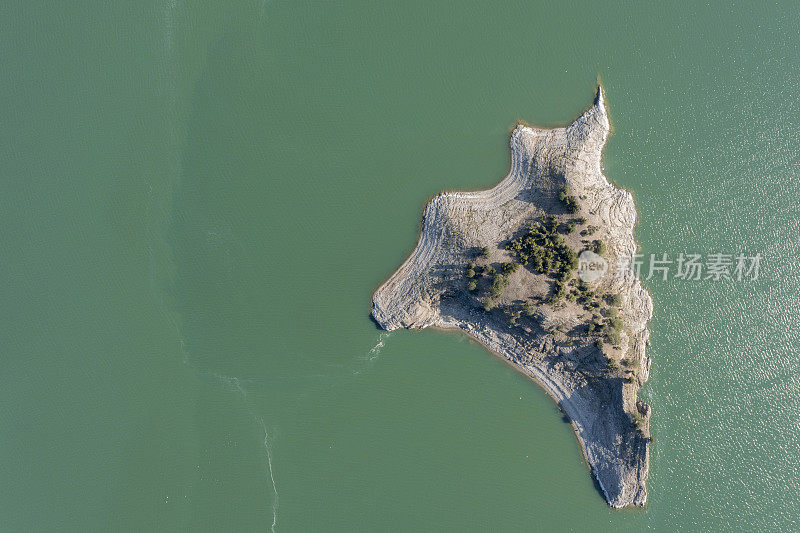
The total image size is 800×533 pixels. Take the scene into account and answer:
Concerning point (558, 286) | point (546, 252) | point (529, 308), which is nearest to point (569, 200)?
point (546, 252)

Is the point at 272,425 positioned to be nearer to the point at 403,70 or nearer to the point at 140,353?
the point at 140,353

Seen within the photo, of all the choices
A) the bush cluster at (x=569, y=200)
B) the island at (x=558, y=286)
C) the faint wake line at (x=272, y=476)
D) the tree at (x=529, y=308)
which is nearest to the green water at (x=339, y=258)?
the faint wake line at (x=272, y=476)

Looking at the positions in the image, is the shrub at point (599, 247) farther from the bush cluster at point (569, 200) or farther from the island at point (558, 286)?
the bush cluster at point (569, 200)

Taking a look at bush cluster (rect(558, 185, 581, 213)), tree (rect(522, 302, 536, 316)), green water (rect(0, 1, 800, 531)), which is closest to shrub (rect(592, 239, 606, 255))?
bush cluster (rect(558, 185, 581, 213))

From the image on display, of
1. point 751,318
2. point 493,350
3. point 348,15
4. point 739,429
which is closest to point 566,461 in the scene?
point 493,350

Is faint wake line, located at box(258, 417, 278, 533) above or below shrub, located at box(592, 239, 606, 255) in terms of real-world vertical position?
below

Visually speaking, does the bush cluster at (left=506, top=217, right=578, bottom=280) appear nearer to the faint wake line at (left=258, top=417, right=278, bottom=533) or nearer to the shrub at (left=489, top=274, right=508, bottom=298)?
the shrub at (left=489, top=274, right=508, bottom=298)

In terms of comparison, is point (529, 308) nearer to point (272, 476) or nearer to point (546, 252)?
point (546, 252)
